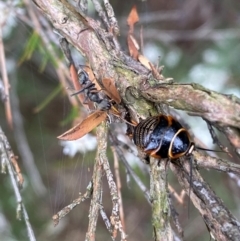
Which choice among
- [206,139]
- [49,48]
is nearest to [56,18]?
[49,48]

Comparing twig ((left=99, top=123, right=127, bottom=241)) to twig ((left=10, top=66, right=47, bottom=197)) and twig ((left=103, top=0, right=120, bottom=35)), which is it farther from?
twig ((left=10, top=66, right=47, bottom=197))

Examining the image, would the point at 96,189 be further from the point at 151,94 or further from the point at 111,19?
the point at 111,19

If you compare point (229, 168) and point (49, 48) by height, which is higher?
point (49, 48)

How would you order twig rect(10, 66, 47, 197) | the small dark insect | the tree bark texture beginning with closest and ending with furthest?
the tree bark texture → the small dark insect → twig rect(10, 66, 47, 197)

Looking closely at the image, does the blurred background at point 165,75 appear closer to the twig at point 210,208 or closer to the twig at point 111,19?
the twig at point 111,19

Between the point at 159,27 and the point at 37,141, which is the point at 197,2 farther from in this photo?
the point at 37,141

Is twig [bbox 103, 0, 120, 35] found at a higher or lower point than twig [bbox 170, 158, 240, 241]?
higher

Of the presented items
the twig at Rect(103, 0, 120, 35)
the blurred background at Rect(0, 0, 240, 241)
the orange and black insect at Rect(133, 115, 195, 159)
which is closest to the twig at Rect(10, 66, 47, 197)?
the blurred background at Rect(0, 0, 240, 241)
